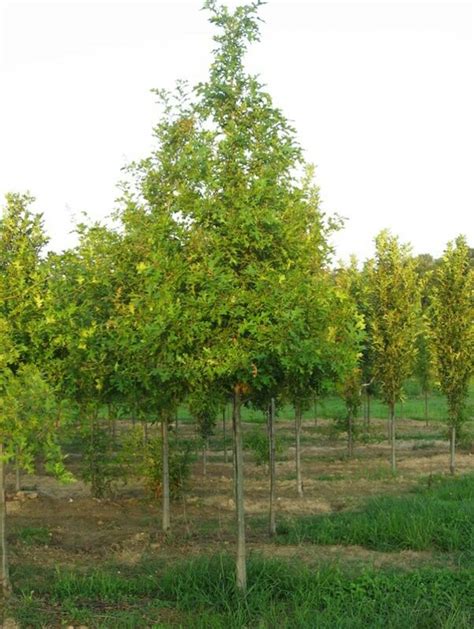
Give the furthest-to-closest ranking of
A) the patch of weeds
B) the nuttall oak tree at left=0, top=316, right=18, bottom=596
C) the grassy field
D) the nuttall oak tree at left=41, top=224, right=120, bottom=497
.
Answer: the patch of weeds
the nuttall oak tree at left=41, top=224, right=120, bottom=497
the nuttall oak tree at left=0, top=316, right=18, bottom=596
the grassy field

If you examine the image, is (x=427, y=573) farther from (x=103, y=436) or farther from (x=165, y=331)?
(x=103, y=436)

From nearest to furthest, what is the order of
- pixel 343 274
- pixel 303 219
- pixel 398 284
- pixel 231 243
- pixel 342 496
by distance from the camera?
pixel 231 243
pixel 303 219
pixel 342 496
pixel 398 284
pixel 343 274

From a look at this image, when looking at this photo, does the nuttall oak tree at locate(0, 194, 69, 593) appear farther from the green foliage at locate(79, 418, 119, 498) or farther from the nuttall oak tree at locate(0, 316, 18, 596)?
the green foliage at locate(79, 418, 119, 498)

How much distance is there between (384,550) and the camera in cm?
1004

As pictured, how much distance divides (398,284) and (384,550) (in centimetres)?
916

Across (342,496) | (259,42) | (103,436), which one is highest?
(259,42)

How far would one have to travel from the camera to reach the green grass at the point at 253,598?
22.1ft

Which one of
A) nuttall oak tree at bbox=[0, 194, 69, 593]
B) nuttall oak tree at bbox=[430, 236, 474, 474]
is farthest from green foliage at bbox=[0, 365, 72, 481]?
nuttall oak tree at bbox=[430, 236, 474, 474]

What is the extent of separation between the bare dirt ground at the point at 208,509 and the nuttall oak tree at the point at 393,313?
2.02 meters

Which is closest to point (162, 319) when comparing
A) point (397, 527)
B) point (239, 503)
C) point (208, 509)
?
point (239, 503)

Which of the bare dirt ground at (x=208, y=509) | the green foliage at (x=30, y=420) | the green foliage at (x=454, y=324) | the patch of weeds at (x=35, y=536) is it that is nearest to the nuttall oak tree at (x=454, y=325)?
the green foliage at (x=454, y=324)

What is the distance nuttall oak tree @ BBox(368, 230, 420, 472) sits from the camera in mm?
17984

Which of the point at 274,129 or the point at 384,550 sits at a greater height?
the point at 274,129

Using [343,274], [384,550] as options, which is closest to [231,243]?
[384,550]
